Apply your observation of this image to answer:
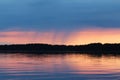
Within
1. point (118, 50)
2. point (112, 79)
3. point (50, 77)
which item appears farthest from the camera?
point (118, 50)

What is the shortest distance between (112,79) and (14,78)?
690 centimetres

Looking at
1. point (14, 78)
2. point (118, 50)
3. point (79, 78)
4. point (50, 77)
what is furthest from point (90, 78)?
point (118, 50)

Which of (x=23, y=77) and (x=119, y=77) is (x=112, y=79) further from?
(x=23, y=77)

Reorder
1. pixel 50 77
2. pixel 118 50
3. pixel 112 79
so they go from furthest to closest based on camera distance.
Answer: pixel 118 50, pixel 50 77, pixel 112 79

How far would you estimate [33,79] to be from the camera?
32938 mm

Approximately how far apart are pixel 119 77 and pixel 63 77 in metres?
4.09

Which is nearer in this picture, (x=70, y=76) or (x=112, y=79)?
(x=112, y=79)

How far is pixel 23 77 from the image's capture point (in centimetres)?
3425

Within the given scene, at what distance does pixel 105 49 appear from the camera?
126375mm

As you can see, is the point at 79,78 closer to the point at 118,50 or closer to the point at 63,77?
the point at 63,77

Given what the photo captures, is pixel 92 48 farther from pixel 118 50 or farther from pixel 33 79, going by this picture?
pixel 33 79

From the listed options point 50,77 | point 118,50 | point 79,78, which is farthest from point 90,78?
point 118,50

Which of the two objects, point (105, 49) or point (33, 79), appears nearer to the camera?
point (33, 79)

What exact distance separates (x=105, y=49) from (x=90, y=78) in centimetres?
9323
